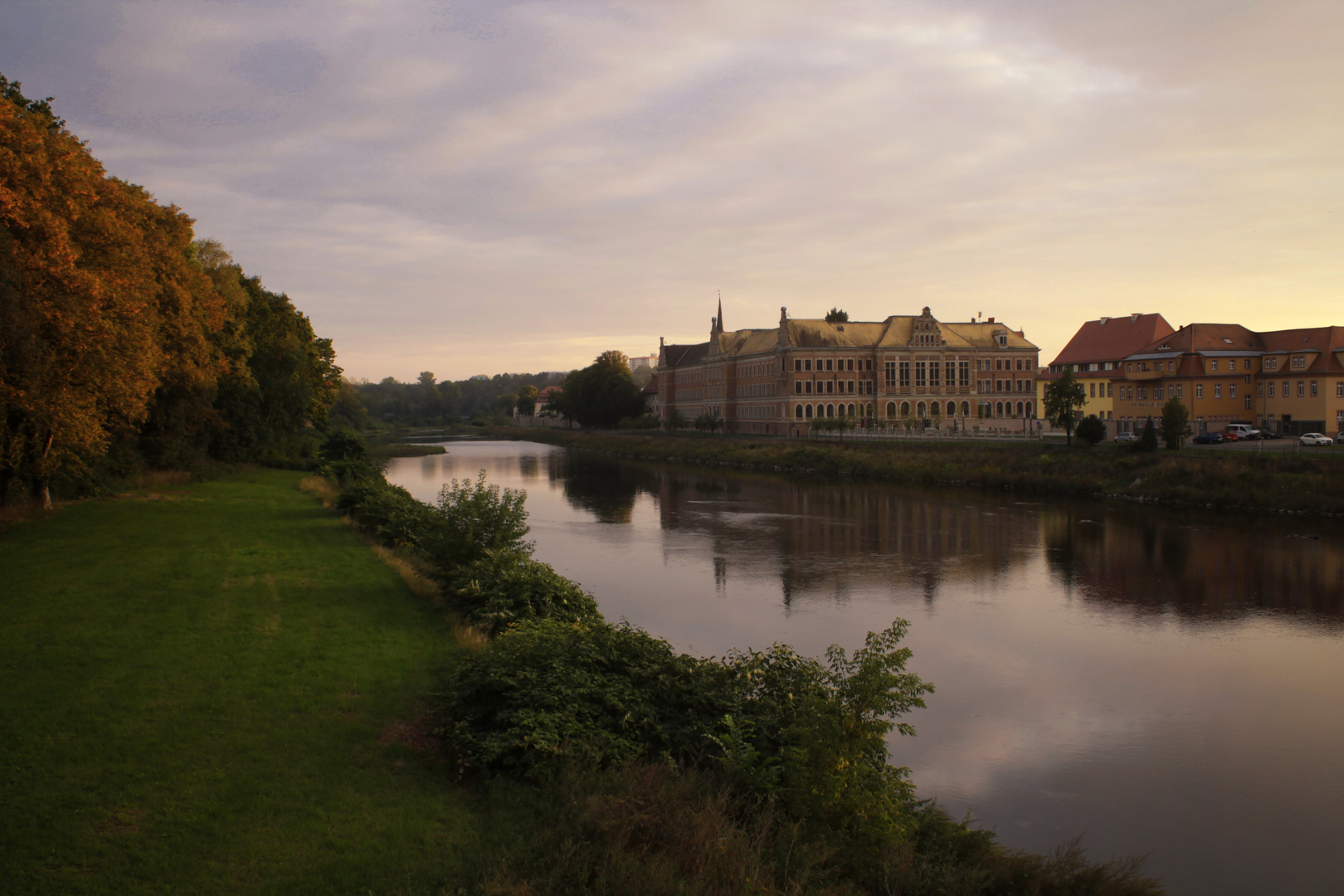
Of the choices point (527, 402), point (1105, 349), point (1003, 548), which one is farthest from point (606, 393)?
point (1003, 548)

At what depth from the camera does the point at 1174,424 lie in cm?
3941

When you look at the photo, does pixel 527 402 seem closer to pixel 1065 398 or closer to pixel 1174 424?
pixel 1065 398

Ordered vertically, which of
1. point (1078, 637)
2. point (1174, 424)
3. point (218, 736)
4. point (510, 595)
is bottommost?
point (1078, 637)

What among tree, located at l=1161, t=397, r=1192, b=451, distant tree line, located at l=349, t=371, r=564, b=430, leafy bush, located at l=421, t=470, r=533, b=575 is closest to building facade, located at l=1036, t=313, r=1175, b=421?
tree, located at l=1161, t=397, r=1192, b=451

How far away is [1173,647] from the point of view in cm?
1658

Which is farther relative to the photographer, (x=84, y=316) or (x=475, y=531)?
(x=84, y=316)

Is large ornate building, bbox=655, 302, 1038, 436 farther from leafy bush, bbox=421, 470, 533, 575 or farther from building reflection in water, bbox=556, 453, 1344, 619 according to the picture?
leafy bush, bbox=421, 470, 533, 575

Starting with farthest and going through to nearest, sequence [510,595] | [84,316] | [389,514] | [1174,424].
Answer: [1174,424]
[389,514]
[84,316]
[510,595]

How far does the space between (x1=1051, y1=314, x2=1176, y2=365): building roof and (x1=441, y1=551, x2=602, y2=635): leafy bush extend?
181 ft

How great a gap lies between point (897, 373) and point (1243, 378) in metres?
32.3

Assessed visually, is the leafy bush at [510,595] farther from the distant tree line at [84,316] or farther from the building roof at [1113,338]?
the building roof at [1113,338]

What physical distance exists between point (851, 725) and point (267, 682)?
675 centimetres

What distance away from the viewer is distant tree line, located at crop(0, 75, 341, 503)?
664 inches

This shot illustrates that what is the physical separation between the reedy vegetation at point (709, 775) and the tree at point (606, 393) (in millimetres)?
91098
